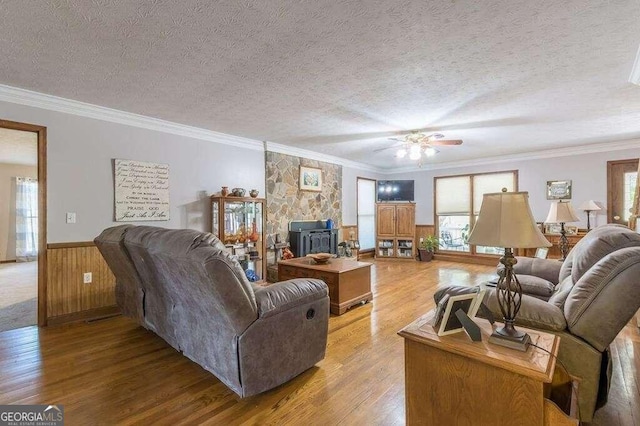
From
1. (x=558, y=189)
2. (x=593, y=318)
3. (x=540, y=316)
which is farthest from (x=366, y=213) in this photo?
(x=593, y=318)

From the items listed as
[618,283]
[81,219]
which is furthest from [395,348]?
[81,219]

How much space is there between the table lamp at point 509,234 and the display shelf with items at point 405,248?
612 centimetres

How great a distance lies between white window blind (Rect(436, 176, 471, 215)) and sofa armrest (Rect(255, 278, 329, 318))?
235 inches

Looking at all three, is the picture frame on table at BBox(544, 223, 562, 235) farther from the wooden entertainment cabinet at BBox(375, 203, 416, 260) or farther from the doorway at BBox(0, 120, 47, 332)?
the doorway at BBox(0, 120, 47, 332)

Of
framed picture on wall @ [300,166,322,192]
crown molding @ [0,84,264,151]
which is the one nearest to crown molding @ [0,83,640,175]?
crown molding @ [0,84,264,151]

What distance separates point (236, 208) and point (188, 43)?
2.81 meters

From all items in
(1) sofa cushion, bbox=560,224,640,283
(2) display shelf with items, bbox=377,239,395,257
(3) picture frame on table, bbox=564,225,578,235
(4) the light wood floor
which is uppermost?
(1) sofa cushion, bbox=560,224,640,283

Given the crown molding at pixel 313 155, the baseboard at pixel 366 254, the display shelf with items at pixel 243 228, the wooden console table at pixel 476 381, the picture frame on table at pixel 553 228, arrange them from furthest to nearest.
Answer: the baseboard at pixel 366 254 < the picture frame on table at pixel 553 228 < the crown molding at pixel 313 155 < the display shelf with items at pixel 243 228 < the wooden console table at pixel 476 381

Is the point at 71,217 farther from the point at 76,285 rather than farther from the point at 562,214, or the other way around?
the point at 562,214

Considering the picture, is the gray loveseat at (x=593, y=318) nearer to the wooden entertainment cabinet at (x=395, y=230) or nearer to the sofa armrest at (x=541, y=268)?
the sofa armrest at (x=541, y=268)

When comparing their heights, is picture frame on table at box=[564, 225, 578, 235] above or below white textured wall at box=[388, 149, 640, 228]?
below

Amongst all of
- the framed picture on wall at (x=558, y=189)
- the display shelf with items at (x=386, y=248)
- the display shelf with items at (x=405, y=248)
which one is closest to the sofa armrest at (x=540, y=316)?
the framed picture on wall at (x=558, y=189)

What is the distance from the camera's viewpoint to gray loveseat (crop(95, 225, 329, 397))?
1706 mm

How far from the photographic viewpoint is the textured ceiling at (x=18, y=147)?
4.68m
